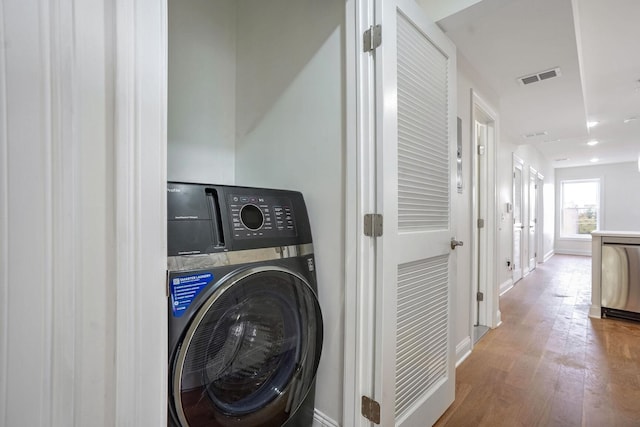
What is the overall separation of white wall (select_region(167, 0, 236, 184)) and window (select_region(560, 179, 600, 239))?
983 centimetres

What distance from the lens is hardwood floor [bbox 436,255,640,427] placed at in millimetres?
1615

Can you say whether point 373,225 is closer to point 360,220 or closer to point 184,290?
point 360,220

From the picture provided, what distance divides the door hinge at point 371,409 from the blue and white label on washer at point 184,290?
2.69 feet

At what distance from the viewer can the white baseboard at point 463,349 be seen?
221 centimetres

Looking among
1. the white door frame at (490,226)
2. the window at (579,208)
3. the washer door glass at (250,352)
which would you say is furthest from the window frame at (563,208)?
the washer door glass at (250,352)

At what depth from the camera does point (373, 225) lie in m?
1.18

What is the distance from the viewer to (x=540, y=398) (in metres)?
1.76

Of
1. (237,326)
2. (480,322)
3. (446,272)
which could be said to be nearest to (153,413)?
(237,326)

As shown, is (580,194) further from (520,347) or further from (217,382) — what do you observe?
(217,382)

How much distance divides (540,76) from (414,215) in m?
2.23

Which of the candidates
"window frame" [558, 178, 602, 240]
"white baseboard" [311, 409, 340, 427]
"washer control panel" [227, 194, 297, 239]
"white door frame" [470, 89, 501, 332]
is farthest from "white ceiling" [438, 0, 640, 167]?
"window frame" [558, 178, 602, 240]

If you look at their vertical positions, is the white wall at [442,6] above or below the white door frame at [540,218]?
above

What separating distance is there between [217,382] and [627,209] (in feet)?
33.8

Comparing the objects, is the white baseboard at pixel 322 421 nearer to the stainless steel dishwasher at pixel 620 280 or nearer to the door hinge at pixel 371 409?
the door hinge at pixel 371 409
